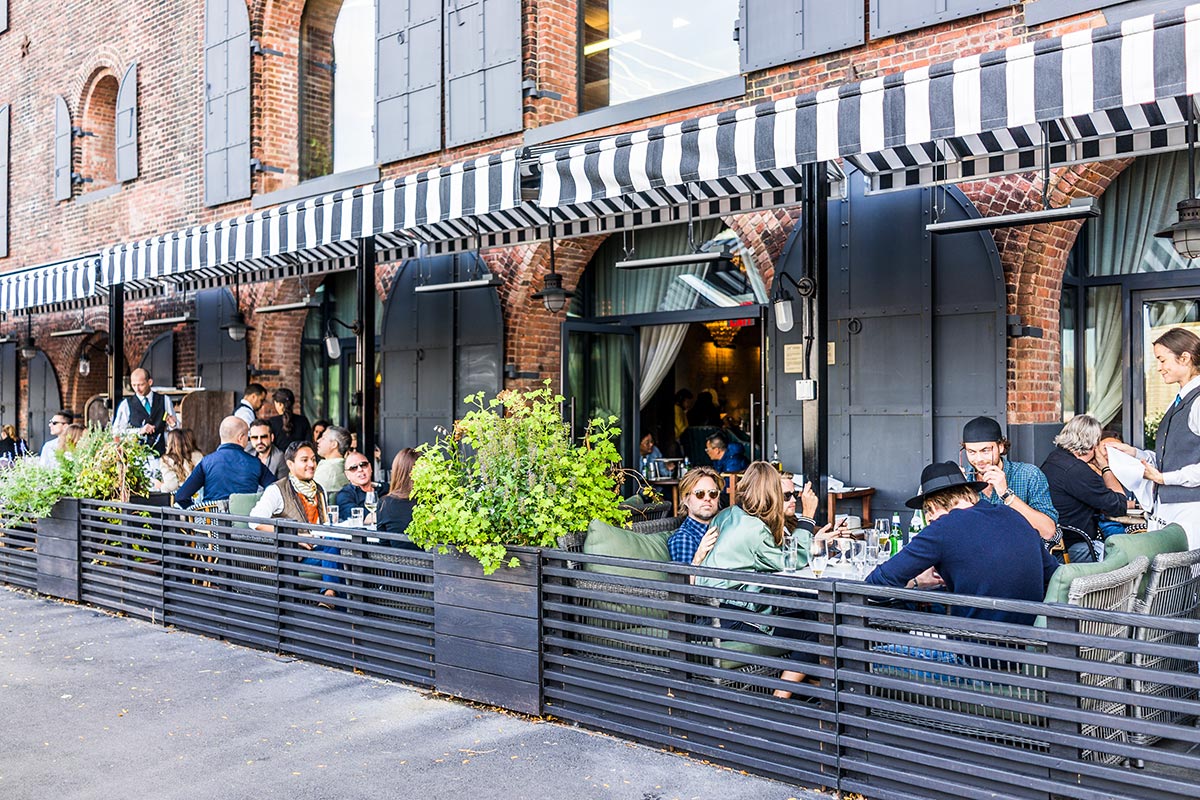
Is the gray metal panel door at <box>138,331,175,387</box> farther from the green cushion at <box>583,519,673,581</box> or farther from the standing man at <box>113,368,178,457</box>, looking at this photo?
the green cushion at <box>583,519,673,581</box>

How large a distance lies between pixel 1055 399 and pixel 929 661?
4575 millimetres

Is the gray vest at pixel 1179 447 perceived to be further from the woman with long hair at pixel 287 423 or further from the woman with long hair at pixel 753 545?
the woman with long hair at pixel 287 423

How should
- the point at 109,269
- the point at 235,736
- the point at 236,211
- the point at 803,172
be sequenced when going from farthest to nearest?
the point at 236,211 < the point at 109,269 < the point at 803,172 < the point at 235,736

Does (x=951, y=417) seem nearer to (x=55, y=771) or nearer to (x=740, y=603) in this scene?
(x=740, y=603)

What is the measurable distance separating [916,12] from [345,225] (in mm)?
4547

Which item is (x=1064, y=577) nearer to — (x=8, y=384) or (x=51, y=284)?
(x=51, y=284)

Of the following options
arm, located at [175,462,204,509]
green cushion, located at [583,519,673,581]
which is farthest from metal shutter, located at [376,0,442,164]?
green cushion, located at [583,519,673,581]

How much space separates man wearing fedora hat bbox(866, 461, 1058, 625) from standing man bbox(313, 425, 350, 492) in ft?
18.1

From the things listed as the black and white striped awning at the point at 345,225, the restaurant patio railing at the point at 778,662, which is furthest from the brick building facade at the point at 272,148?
the restaurant patio railing at the point at 778,662

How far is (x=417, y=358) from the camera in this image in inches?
464

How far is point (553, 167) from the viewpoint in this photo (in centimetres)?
654

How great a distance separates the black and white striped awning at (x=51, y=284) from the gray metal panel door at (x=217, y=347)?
6.23 feet

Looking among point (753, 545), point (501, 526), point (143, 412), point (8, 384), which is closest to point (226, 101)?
point (143, 412)

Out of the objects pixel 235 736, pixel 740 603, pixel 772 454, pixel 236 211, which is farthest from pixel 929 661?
pixel 236 211
